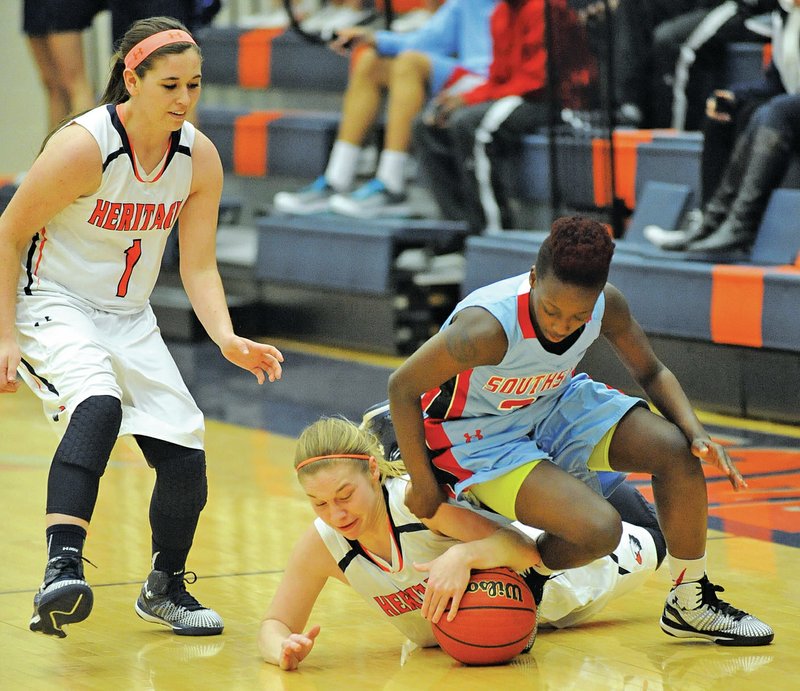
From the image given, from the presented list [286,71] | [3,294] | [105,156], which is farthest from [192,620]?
[286,71]

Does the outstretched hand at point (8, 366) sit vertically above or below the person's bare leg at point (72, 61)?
above

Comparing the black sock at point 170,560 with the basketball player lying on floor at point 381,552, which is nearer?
the basketball player lying on floor at point 381,552

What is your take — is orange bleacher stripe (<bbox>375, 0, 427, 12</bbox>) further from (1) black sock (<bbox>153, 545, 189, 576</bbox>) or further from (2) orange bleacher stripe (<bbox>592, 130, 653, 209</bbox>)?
(1) black sock (<bbox>153, 545, 189, 576</bbox>)

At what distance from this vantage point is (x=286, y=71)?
9.43 meters

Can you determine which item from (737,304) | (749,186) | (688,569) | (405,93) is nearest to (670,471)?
(688,569)

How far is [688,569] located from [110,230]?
1.51m

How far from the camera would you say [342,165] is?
26.3 ft

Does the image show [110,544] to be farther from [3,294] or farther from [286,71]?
[286,71]

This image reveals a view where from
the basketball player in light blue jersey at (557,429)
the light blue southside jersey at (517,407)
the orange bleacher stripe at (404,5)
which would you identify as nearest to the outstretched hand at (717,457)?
the basketball player in light blue jersey at (557,429)

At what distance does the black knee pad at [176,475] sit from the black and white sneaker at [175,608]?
183 millimetres

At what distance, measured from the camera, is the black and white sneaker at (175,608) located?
344cm

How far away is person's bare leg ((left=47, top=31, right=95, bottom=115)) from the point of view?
26.1ft

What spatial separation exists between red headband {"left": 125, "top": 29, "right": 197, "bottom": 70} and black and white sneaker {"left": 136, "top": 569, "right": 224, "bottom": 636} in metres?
1.19

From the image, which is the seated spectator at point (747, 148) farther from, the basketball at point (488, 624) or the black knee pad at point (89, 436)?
the black knee pad at point (89, 436)
